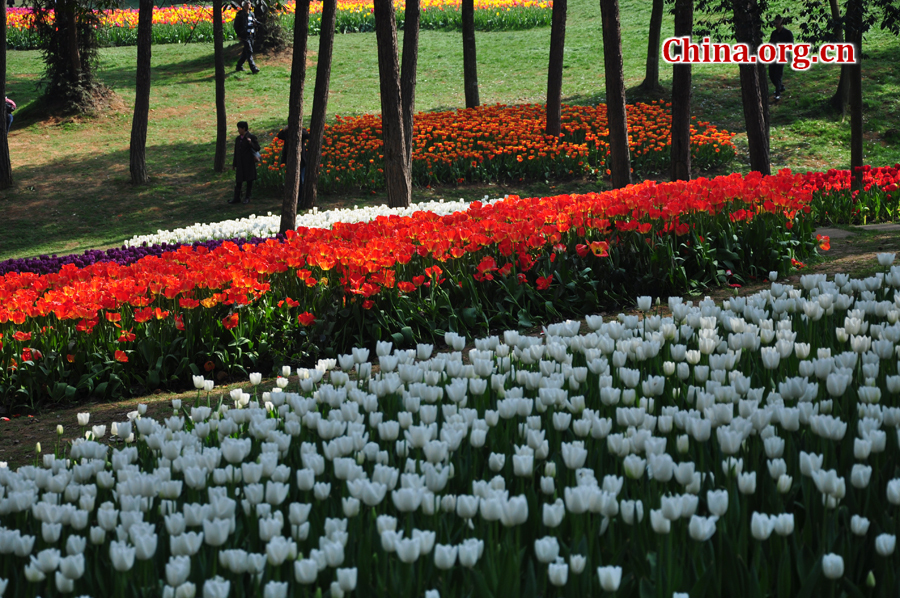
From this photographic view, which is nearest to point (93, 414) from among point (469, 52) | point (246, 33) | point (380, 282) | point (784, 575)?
point (380, 282)

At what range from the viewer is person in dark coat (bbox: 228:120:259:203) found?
50.5ft

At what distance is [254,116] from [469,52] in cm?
693

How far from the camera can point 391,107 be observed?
12.1 metres

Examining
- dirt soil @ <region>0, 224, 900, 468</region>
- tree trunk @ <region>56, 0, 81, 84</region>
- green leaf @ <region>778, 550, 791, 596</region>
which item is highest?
tree trunk @ <region>56, 0, 81, 84</region>

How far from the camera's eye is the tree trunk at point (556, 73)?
17484mm

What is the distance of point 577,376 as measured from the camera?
3.24 metres

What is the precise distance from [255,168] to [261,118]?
762 centimetres

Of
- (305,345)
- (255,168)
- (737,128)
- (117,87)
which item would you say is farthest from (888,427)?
(117,87)

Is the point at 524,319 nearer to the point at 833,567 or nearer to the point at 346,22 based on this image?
the point at 833,567

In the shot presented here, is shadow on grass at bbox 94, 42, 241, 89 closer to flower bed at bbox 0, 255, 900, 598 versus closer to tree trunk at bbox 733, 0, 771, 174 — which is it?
tree trunk at bbox 733, 0, 771, 174

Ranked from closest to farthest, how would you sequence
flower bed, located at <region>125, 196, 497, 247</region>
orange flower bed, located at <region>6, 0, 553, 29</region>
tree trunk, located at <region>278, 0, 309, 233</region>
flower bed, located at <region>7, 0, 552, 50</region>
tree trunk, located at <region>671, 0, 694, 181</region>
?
tree trunk, located at <region>278, 0, 309, 233</region>
flower bed, located at <region>125, 196, 497, 247</region>
tree trunk, located at <region>671, 0, 694, 181</region>
flower bed, located at <region>7, 0, 552, 50</region>
orange flower bed, located at <region>6, 0, 553, 29</region>

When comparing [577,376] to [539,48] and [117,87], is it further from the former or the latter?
[539,48]

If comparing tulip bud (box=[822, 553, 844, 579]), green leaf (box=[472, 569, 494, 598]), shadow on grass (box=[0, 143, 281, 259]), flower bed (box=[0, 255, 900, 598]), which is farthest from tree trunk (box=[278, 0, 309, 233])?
tulip bud (box=[822, 553, 844, 579])

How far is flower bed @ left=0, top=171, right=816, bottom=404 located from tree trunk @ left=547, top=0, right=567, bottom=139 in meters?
9.93
